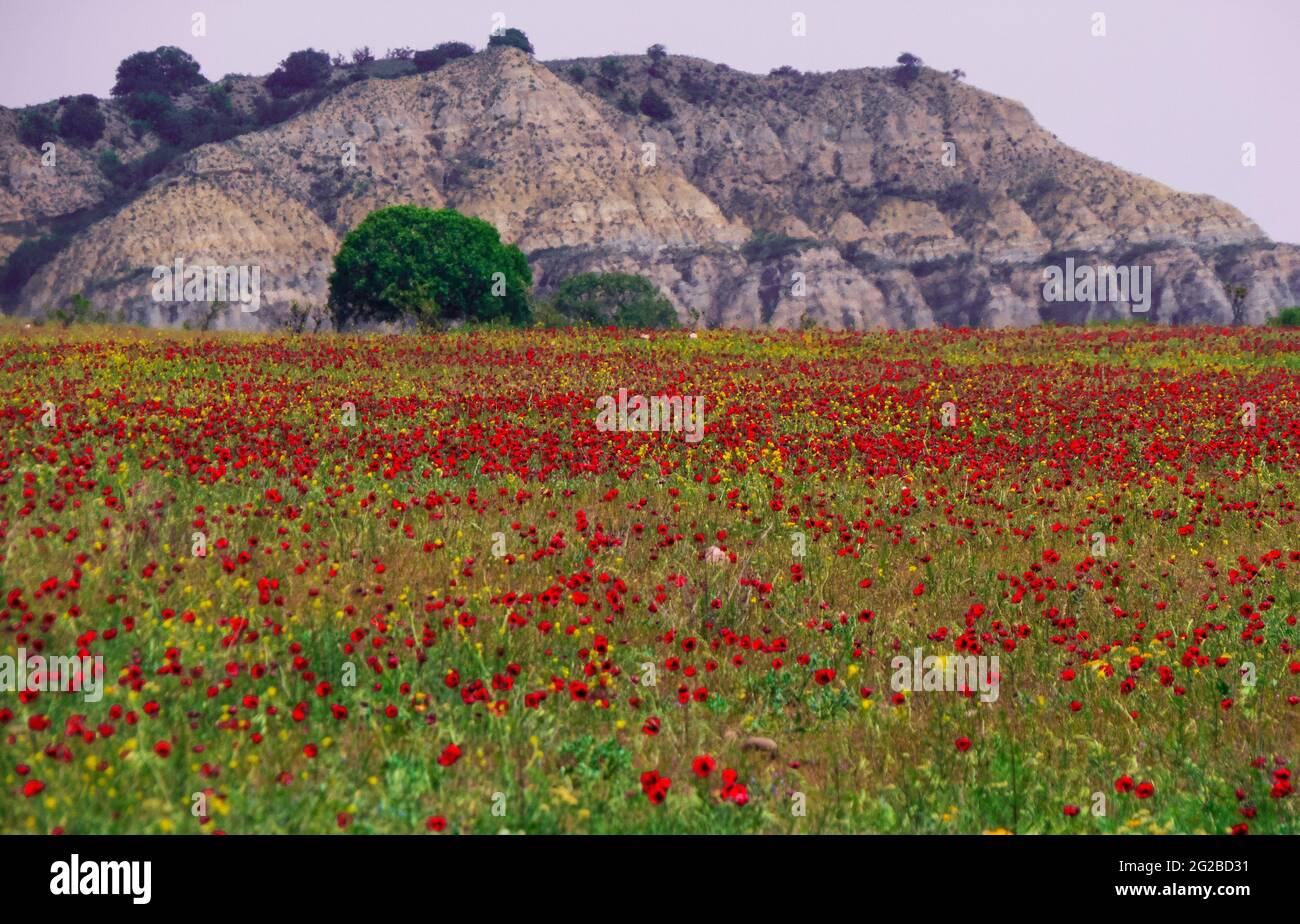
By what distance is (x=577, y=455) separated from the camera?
42.5ft

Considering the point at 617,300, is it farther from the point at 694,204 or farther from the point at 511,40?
the point at 511,40

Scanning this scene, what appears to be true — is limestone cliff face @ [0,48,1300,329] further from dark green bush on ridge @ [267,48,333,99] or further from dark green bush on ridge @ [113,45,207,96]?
dark green bush on ridge @ [113,45,207,96]

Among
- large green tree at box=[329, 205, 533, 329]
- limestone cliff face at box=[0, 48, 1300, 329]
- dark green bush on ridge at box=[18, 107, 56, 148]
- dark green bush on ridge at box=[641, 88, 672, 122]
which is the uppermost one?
dark green bush on ridge at box=[641, 88, 672, 122]

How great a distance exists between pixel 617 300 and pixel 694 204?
135 ft

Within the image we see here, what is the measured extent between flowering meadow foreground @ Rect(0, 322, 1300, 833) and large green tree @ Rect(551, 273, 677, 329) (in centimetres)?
5711

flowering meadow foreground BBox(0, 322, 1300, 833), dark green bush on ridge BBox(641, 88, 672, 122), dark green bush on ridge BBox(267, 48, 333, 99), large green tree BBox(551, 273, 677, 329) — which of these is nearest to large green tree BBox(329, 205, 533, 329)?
large green tree BBox(551, 273, 677, 329)

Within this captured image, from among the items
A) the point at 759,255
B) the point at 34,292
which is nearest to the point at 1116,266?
the point at 759,255

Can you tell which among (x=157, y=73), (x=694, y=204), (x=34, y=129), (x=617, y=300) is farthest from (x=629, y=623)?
(x=157, y=73)

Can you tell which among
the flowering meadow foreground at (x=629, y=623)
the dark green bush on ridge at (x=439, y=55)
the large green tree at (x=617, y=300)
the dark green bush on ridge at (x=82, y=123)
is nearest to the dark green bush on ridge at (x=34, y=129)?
the dark green bush on ridge at (x=82, y=123)

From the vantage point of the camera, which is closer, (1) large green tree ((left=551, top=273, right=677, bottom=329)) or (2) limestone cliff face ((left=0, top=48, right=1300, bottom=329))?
(1) large green tree ((left=551, top=273, right=677, bottom=329))

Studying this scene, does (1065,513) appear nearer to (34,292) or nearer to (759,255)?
(759,255)

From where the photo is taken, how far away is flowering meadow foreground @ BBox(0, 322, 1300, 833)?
5.30 meters
